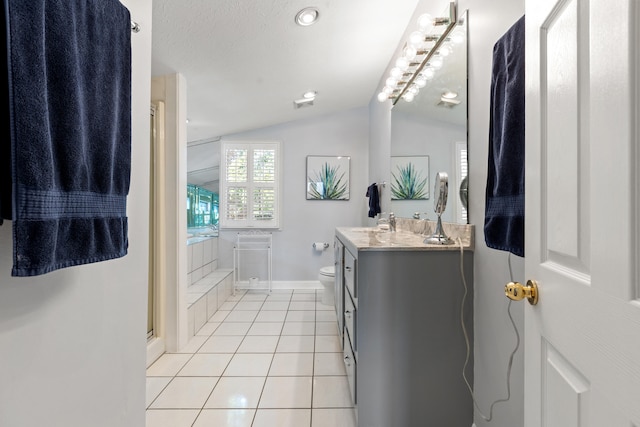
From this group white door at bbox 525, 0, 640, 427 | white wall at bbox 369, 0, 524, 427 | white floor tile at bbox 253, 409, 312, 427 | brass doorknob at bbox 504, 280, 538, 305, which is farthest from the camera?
white floor tile at bbox 253, 409, 312, 427

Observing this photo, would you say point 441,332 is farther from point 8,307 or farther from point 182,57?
point 182,57

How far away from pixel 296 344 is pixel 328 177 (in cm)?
219

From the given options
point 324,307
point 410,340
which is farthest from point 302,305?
point 410,340

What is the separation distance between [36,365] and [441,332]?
143 cm

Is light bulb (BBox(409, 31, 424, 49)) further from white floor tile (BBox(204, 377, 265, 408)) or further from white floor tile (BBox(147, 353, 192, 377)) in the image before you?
white floor tile (BBox(147, 353, 192, 377))

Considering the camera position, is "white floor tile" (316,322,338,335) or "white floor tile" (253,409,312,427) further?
"white floor tile" (316,322,338,335)

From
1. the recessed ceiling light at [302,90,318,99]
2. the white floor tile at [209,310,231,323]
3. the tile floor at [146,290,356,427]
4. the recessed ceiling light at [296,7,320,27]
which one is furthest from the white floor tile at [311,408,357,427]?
the recessed ceiling light at [302,90,318,99]

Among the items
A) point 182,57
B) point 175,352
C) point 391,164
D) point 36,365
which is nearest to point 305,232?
point 391,164

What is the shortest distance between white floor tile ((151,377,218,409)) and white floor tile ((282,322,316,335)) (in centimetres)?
81

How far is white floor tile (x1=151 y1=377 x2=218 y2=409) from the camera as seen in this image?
5.24 ft

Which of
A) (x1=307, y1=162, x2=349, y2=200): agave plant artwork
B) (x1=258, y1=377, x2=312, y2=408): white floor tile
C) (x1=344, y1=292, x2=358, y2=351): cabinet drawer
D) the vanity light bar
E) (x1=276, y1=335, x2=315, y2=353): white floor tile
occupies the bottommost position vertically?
(x1=258, y1=377, x2=312, y2=408): white floor tile

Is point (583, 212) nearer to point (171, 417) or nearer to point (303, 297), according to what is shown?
point (171, 417)

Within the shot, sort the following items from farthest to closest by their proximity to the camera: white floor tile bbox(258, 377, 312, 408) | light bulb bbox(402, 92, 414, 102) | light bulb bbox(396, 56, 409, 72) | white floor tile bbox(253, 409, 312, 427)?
light bulb bbox(402, 92, 414, 102) → light bulb bbox(396, 56, 409, 72) → white floor tile bbox(258, 377, 312, 408) → white floor tile bbox(253, 409, 312, 427)

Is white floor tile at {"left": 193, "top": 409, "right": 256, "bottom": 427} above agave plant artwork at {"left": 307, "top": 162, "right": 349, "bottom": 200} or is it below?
below
